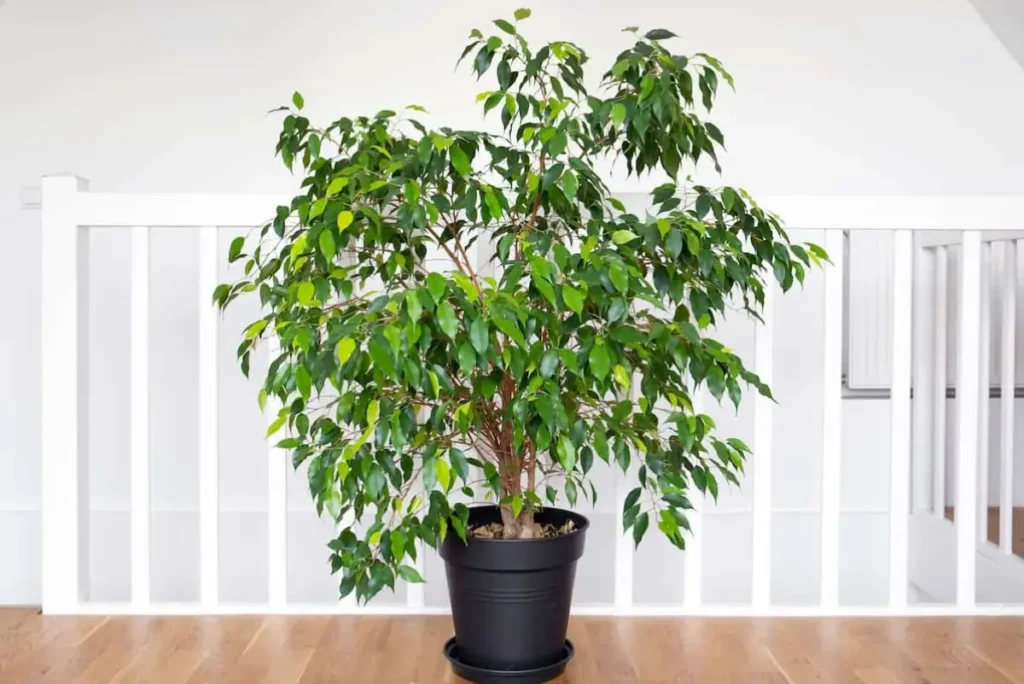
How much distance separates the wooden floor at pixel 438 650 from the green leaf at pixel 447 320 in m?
0.70

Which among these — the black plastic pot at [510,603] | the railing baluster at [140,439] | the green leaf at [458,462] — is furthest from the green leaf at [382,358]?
the railing baluster at [140,439]

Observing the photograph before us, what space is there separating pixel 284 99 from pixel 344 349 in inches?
74.3

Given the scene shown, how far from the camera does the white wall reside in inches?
116

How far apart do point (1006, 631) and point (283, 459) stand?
1.47 meters

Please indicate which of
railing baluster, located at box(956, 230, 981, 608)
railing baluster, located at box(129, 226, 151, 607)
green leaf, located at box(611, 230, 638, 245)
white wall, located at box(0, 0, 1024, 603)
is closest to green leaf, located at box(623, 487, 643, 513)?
green leaf, located at box(611, 230, 638, 245)

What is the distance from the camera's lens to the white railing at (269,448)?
1.95 meters

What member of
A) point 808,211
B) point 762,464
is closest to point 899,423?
point 762,464

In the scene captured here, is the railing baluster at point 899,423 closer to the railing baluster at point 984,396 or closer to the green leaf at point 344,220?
the railing baluster at point 984,396

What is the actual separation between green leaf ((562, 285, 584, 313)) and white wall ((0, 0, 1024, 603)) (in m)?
1.71

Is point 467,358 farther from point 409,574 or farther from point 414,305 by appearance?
point 409,574

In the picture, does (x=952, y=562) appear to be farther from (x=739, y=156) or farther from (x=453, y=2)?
(x=453, y=2)

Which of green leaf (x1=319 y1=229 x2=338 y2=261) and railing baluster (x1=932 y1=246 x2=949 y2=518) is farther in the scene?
railing baluster (x1=932 y1=246 x2=949 y2=518)

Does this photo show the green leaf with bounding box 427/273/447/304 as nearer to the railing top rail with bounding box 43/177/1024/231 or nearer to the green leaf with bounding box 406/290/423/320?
the green leaf with bounding box 406/290/423/320

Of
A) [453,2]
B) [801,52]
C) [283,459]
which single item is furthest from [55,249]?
[801,52]
